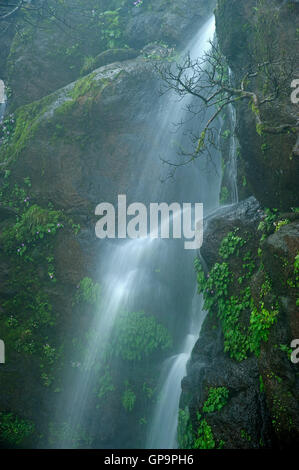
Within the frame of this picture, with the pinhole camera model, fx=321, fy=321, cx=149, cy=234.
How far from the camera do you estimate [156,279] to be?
8.71 metres

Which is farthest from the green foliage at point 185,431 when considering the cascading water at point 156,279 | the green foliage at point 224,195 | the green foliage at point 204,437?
the green foliage at point 224,195

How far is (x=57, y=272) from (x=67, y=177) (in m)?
2.90

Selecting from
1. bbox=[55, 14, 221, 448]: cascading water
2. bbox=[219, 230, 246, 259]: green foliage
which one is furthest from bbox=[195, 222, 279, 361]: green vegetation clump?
bbox=[55, 14, 221, 448]: cascading water

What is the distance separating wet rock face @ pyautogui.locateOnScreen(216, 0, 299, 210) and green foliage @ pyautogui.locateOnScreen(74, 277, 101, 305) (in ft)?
14.9

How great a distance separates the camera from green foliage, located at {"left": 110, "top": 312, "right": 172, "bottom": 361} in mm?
7891

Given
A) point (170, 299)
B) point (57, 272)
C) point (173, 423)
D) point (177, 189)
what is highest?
point (177, 189)

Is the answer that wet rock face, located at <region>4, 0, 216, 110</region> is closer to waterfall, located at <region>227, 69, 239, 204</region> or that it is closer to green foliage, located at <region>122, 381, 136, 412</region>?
waterfall, located at <region>227, 69, 239, 204</region>

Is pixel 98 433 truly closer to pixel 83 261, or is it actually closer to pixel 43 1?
pixel 83 261

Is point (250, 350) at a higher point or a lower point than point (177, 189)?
lower

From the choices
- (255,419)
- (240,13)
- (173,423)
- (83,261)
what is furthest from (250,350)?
(240,13)

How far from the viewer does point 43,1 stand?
1165 cm

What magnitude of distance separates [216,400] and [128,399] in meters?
3.32

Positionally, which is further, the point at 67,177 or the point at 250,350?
the point at 67,177

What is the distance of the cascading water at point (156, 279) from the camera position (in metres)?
7.41
